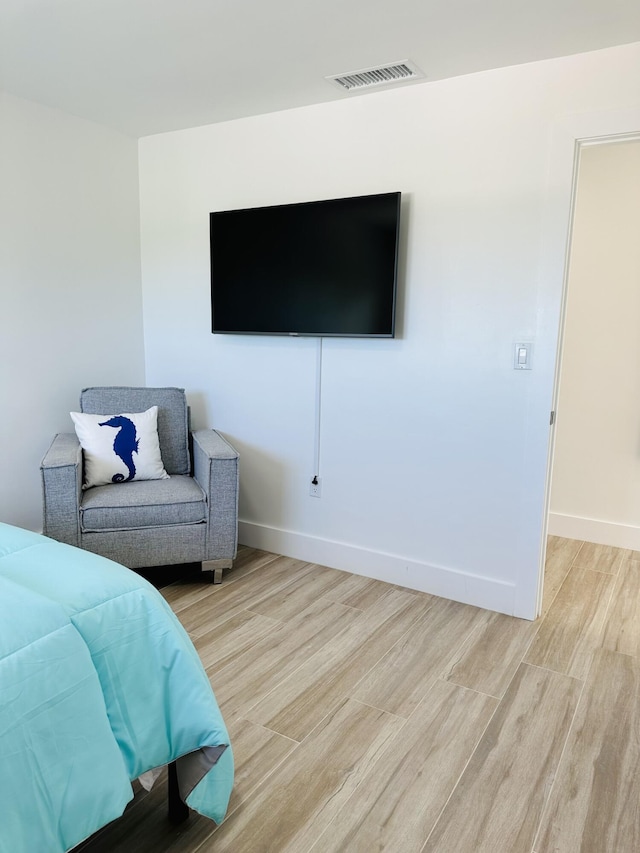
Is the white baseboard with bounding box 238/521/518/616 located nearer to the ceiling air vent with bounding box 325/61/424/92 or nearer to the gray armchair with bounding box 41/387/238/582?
the gray armchair with bounding box 41/387/238/582

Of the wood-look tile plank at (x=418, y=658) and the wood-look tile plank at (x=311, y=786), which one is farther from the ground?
the wood-look tile plank at (x=418, y=658)

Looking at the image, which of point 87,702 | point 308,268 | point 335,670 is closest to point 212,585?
point 335,670

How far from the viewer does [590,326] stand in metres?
3.83

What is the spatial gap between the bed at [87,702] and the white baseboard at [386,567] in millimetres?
1724

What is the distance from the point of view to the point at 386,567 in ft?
10.6

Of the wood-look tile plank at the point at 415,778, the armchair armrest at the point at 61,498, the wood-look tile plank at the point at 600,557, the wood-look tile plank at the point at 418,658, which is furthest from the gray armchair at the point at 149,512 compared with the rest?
the wood-look tile plank at the point at 600,557

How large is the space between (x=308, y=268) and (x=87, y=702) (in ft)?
7.86

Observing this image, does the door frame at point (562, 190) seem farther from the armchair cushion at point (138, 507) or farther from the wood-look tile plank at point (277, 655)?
the armchair cushion at point (138, 507)

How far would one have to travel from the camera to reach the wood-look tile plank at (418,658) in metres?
2.25

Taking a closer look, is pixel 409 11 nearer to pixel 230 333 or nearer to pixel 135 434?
pixel 230 333

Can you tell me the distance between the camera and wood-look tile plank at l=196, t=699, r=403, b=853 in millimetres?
1611

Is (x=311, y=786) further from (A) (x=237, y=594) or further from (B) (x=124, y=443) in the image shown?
(B) (x=124, y=443)

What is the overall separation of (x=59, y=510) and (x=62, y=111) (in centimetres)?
219

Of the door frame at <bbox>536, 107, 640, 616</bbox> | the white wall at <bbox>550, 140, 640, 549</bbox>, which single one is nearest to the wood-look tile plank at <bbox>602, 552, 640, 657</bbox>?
the white wall at <bbox>550, 140, 640, 549</bbox>
